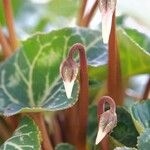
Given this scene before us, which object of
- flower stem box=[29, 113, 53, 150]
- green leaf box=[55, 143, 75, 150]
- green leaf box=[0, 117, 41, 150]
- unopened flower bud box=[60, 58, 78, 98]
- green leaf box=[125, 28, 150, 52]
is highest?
unopened flower bud box=[60, 58, 78, 98]

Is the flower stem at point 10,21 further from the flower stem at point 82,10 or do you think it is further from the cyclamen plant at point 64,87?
the flower stem at point 82,10

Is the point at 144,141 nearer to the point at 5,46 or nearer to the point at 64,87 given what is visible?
the point at 64,87

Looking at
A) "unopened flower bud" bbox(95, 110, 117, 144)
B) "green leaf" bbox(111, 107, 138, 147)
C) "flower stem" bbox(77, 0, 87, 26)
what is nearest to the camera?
"unopened flower bud" bbox(95, 110, 117, 144)

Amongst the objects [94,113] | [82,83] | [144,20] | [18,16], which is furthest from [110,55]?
[18,16]

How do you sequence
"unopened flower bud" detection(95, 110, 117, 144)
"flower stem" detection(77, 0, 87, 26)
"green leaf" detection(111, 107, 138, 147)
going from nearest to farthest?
"unopened flower bud" detection(95, 110, 117, 144) → "green leaf" detection(111, 107, 138, 147) → "flower stem" detection(77, 0, 87, 26)

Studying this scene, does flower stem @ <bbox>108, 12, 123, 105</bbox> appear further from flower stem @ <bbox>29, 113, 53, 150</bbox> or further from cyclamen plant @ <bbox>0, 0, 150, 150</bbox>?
flower stem @ <bbox>29, 113, 53, 150</bbox>

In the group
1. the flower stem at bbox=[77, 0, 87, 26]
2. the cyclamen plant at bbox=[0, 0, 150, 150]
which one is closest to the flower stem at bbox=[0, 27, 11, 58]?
the cyclamen plant at bbox=[0, 0, 150, 150]

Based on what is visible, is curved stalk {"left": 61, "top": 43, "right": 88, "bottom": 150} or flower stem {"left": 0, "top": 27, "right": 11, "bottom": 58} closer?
curved stalk {"left": 61, "top": 43, "right": 88, "bottom": 150}
